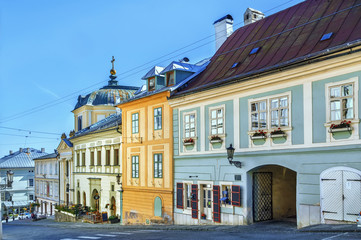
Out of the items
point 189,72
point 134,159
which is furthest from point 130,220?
point 189,72

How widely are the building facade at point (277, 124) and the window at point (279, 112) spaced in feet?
0.13

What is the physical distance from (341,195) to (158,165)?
1190 cm

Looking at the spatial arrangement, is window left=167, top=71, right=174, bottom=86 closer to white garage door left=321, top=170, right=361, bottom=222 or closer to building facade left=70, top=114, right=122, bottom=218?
building facade left=70, top=114, right=122, bottom=218

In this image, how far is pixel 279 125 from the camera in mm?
16859

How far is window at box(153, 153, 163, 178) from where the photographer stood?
79.0ft

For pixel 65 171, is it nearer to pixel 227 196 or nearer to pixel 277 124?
pixel 227 196

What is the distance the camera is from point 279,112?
55.2 ft

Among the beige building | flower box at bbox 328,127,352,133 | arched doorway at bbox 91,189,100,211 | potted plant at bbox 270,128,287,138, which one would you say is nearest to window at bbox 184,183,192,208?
potted plant at bbox 270,128,287,138

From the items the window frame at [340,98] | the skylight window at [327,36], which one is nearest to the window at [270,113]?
the window frame at [340,98]

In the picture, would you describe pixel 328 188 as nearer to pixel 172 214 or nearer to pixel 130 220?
pixel 172 214

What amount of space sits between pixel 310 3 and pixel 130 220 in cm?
1648

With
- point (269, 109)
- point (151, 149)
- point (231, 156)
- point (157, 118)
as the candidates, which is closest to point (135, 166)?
point (151, 149)

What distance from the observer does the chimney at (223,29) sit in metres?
24.9

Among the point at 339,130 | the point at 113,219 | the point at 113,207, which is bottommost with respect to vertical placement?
the point at 113,219
